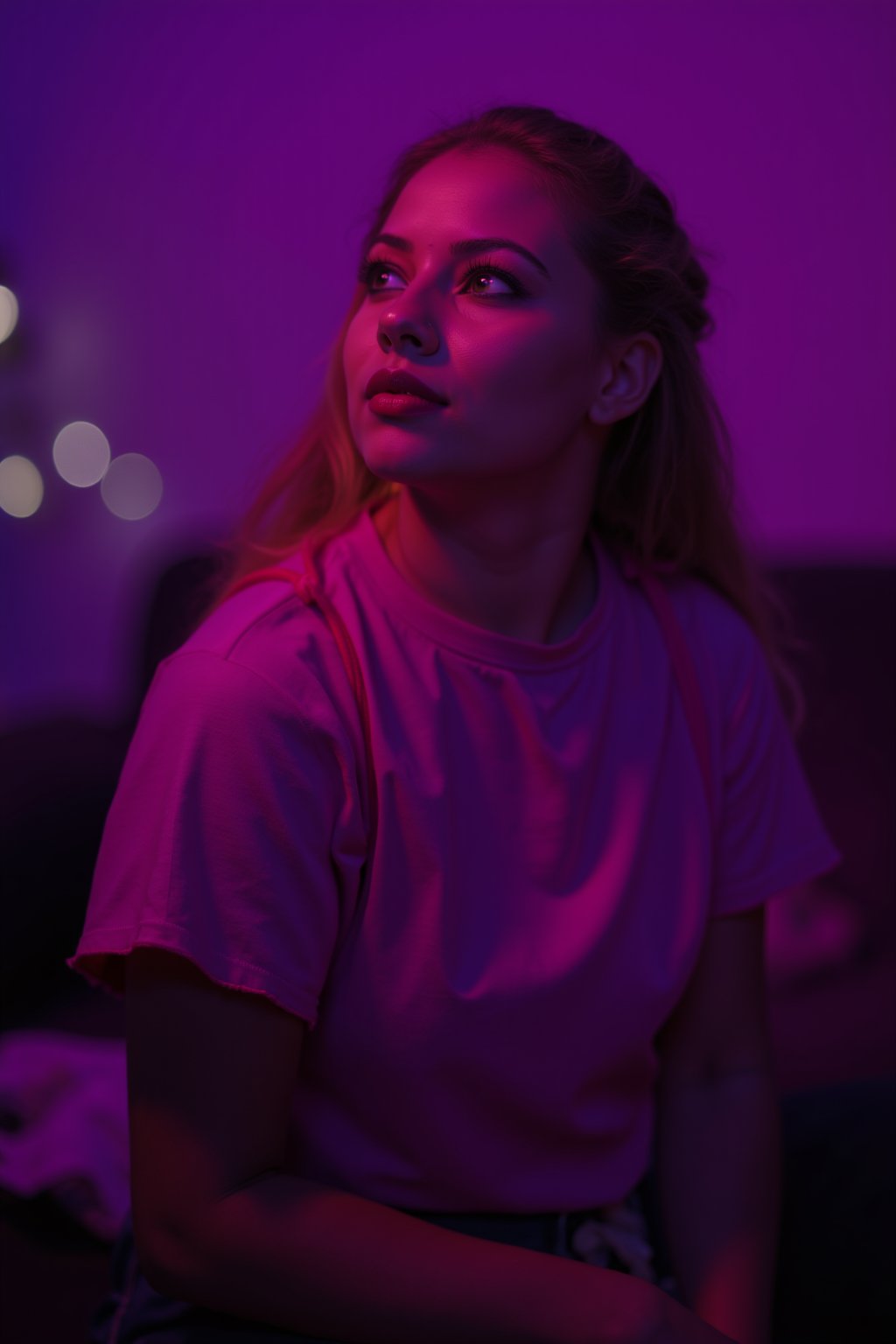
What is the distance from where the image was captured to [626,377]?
1.04 metres

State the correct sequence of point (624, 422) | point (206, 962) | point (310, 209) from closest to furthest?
point (206, 962)
point (624, 422)
point (310, 209)

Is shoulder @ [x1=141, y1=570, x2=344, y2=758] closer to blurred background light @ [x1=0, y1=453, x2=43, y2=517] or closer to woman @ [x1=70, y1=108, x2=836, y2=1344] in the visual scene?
woman @ [x1=70, y1=108, x2=836, y2=1344]

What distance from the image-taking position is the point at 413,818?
870mm

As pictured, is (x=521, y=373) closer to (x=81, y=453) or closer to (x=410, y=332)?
(x=410, y=332)

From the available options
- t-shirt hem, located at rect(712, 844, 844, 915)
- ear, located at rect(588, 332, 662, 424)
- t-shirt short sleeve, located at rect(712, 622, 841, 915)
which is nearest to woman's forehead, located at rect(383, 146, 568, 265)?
ear, located at rect(588, 332, 662, 424)

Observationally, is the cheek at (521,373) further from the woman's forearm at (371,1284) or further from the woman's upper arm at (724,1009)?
the woman's forearm at (371,1284)

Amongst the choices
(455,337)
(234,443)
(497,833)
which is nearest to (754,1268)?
(497,833)

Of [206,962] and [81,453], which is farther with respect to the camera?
[81,453]

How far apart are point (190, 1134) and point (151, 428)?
1810mm

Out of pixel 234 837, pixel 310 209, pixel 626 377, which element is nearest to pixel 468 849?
pixel 234 837

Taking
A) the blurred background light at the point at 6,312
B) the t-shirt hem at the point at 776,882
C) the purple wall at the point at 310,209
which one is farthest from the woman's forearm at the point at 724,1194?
the blurred background light at the point at 6,312

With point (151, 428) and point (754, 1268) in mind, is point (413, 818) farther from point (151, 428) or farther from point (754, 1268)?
point (151, 428)

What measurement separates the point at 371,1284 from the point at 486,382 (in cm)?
60

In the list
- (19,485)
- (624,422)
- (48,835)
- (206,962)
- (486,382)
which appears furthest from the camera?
(19,485)
